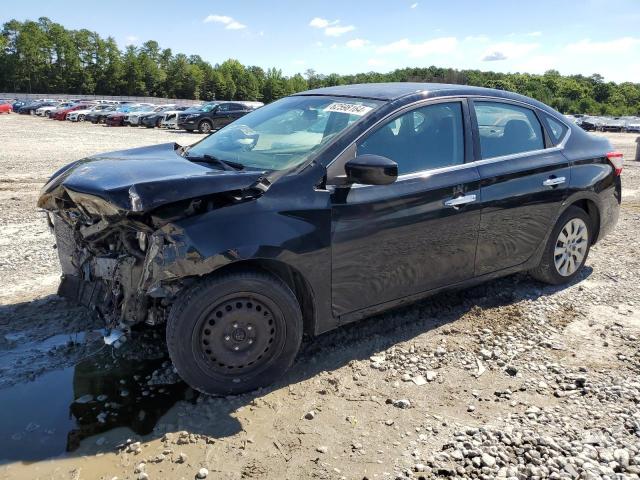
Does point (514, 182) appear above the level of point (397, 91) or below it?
below

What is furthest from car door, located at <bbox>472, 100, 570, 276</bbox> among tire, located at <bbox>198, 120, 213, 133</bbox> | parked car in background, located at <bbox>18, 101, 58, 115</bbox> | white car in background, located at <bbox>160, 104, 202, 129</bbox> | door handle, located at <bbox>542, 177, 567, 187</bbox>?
parked car in background, located at <bbox>18, 101, 58, 115</bbox>

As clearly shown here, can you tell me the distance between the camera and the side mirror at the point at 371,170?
130 inches

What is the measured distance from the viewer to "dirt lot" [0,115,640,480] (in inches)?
108

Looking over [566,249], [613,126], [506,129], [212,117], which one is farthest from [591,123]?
[506,129]

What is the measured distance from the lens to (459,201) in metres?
4.00

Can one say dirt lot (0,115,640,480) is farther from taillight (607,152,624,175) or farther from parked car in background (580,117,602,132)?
parked car in background (580,117,602,132)

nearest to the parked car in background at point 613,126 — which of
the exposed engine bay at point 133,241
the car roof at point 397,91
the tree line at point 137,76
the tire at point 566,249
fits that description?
the tree line at point 137,76

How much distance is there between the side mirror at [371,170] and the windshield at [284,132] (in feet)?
1.11

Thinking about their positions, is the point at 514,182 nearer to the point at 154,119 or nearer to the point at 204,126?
the point at 204,126

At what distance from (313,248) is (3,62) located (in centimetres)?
11000

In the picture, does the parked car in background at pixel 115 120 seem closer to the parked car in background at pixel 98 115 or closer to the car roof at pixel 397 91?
the parked car in background at pixel 98 115

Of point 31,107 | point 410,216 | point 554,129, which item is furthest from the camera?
point 31,107

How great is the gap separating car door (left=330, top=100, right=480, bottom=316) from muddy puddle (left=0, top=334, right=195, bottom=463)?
1.25 metres

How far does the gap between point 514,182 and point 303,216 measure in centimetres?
200
